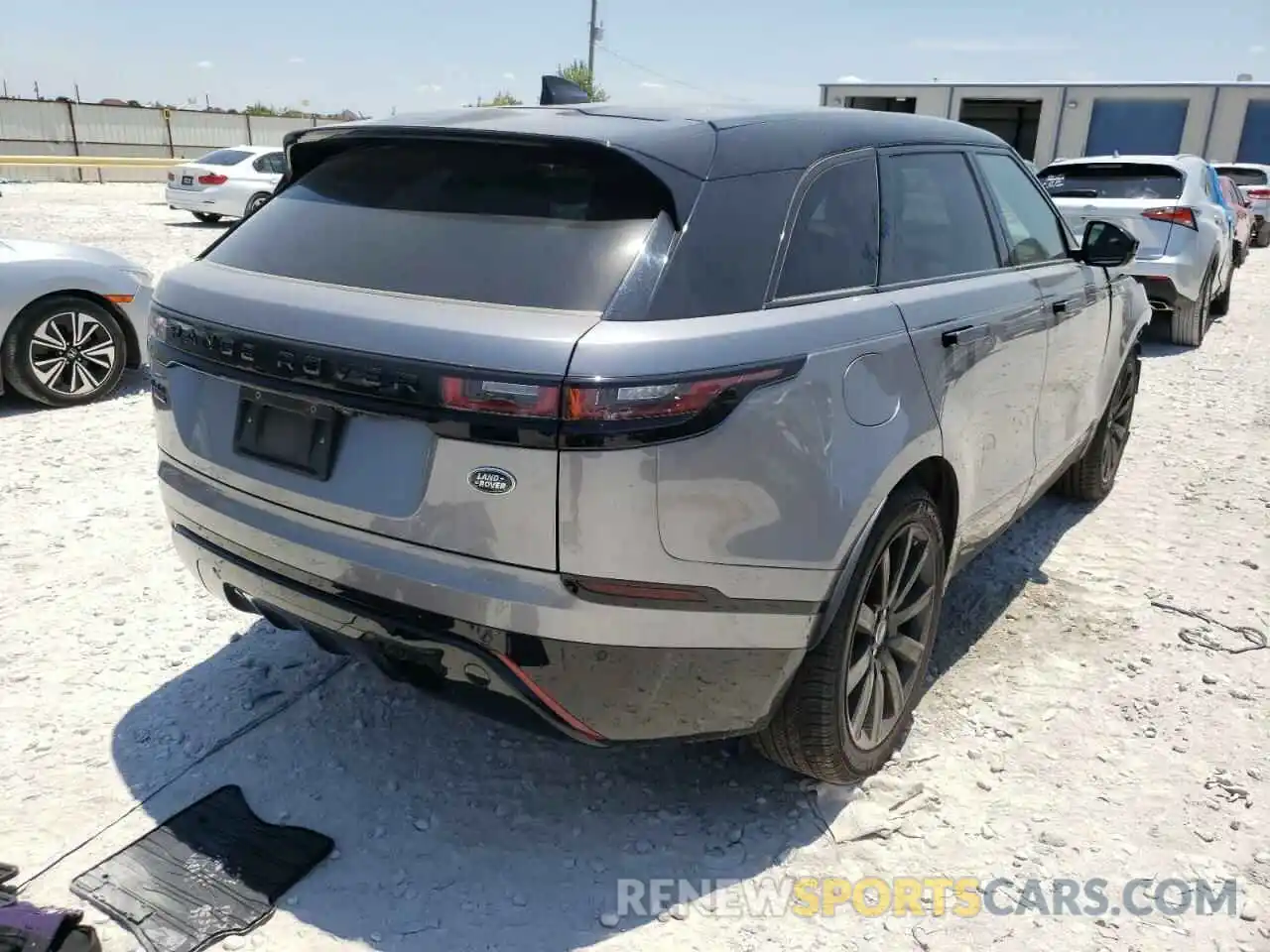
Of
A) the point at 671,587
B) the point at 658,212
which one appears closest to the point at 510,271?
the point at 658,212

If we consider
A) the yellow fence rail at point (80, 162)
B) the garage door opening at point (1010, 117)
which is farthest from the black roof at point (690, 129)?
the garage door opening at point (1010, 117)

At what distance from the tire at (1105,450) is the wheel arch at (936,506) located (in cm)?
213

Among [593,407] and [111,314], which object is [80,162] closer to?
[111,314]

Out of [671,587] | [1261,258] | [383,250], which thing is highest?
[383,250]

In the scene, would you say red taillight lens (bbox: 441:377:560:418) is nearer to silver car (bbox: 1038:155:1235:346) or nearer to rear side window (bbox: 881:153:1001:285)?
rear side window (bbox: 881:153:1001:285)

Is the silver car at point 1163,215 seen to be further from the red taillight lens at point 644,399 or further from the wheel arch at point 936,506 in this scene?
the red taillight lens at point 644,399

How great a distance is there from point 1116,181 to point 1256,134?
1135 inches

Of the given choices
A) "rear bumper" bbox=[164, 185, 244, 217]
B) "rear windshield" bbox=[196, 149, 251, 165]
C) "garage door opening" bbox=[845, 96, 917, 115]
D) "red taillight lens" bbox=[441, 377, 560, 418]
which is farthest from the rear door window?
"garage door opening" bbox=[845, 96, 917, 115]

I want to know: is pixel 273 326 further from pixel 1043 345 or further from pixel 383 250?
pixel 1043 345

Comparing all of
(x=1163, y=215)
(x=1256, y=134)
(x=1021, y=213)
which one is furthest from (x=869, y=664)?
(x=1256, y=134)

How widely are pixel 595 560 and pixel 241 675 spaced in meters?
1.84

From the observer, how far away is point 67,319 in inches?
241

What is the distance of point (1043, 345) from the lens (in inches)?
138

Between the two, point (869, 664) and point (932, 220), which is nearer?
point (869, 664)
